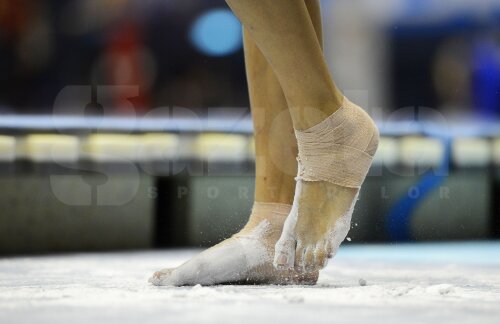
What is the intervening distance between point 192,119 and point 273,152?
62.4 inches

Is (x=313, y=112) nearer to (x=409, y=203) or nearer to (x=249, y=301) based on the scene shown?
(x=249, y=301)

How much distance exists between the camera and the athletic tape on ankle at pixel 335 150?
1.00 meters

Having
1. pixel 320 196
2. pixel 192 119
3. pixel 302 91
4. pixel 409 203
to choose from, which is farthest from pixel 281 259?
pixel 409 203

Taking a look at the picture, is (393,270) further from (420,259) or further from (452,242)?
(452,242)

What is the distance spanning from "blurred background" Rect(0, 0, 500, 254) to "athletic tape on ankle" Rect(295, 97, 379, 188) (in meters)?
1.51

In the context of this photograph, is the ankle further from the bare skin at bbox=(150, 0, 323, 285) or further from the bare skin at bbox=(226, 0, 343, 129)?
the bare skin at bbox=(150, 0, 323, 285)

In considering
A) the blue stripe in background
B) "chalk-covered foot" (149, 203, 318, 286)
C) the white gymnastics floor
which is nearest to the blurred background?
the blue stripe in background

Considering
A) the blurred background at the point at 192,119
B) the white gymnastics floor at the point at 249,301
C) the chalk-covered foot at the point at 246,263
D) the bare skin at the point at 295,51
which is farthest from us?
the blurred background at the point at 192,119

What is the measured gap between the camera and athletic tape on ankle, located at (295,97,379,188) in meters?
1.00

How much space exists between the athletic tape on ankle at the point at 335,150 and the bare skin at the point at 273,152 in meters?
0.10

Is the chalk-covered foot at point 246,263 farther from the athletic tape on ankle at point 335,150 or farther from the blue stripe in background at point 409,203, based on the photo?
the blue stripe in background at point 409,203

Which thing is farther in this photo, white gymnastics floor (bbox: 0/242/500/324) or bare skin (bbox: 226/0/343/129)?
bare skin (bbox: 226/0/343/129)

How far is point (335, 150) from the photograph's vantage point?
1008 millimetres

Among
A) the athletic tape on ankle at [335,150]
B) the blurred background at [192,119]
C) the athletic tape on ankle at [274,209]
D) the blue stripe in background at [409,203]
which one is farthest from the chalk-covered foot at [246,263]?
the blue stripe in background at [409,203]
